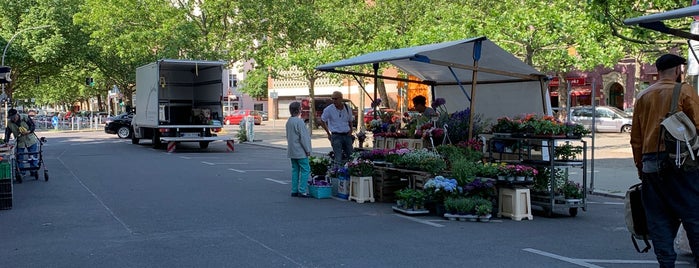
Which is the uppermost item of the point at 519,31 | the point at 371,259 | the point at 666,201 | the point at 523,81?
the point at 519,31

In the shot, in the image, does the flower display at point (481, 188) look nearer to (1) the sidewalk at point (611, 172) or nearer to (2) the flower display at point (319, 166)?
(1) the sidewalk at point (611, 172)

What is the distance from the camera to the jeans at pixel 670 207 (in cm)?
513

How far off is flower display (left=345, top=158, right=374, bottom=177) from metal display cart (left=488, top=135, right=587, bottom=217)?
191 cm

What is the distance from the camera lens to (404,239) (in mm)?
7520

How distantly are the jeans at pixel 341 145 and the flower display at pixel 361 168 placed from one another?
5.03ft

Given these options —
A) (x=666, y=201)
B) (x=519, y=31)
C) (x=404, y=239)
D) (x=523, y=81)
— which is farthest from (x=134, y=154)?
(x=666, y=201)

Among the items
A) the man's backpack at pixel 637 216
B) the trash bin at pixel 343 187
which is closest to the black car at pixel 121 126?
the trash bin at pixel 343 187

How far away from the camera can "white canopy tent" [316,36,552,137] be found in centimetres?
1026

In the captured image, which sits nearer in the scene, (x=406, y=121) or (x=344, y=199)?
(x=344, y=199)

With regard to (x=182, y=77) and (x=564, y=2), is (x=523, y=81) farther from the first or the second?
(x=182, y=77)

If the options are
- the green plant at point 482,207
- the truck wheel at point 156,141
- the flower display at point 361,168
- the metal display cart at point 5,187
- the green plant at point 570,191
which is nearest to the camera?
the green plant at point 482,207

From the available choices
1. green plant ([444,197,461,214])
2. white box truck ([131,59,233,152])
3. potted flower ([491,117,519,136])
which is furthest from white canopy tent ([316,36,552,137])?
white box truck ([131,59,233,152])

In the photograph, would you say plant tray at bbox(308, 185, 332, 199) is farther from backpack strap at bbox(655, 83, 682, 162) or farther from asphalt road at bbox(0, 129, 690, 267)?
backpack strap at bbox(655, 83, 682, 162)

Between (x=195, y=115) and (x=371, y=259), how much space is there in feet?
62.2
